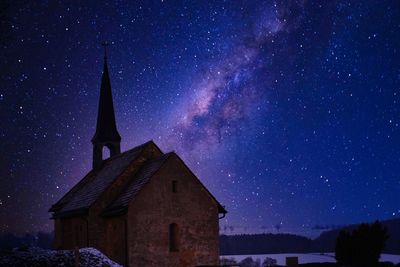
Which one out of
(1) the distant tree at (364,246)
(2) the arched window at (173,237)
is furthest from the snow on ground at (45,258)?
(1) the distant tree at (364,246)

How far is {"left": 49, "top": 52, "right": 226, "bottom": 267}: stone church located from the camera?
27.5 metres

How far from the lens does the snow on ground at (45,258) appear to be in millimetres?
20516

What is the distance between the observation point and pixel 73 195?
122 ft

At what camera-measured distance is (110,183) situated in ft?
100

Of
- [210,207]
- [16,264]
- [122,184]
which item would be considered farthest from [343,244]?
[16,264]

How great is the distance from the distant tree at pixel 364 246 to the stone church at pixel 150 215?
715 cm

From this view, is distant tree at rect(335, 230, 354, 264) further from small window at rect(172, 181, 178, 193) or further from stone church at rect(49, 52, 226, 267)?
small window at rect(172, 181, 178, 193)

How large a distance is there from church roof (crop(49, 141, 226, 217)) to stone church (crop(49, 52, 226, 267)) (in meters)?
0.06

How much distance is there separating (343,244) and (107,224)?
13.2 meters

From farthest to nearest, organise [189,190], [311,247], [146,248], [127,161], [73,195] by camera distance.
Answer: [311,247]
[73,195]
[127,161]
[189,190]
[146,248]

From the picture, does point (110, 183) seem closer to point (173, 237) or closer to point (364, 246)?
point (173, 237)

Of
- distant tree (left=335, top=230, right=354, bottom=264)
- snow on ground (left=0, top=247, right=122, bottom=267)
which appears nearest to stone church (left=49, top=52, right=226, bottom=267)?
snow on ground (left=0, top=247, right=122, bottom=267)

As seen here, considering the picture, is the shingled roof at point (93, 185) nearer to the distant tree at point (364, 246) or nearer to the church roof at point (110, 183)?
the church roof at point (110, 183)

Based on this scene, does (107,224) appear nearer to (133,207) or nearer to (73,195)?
(133,207)
